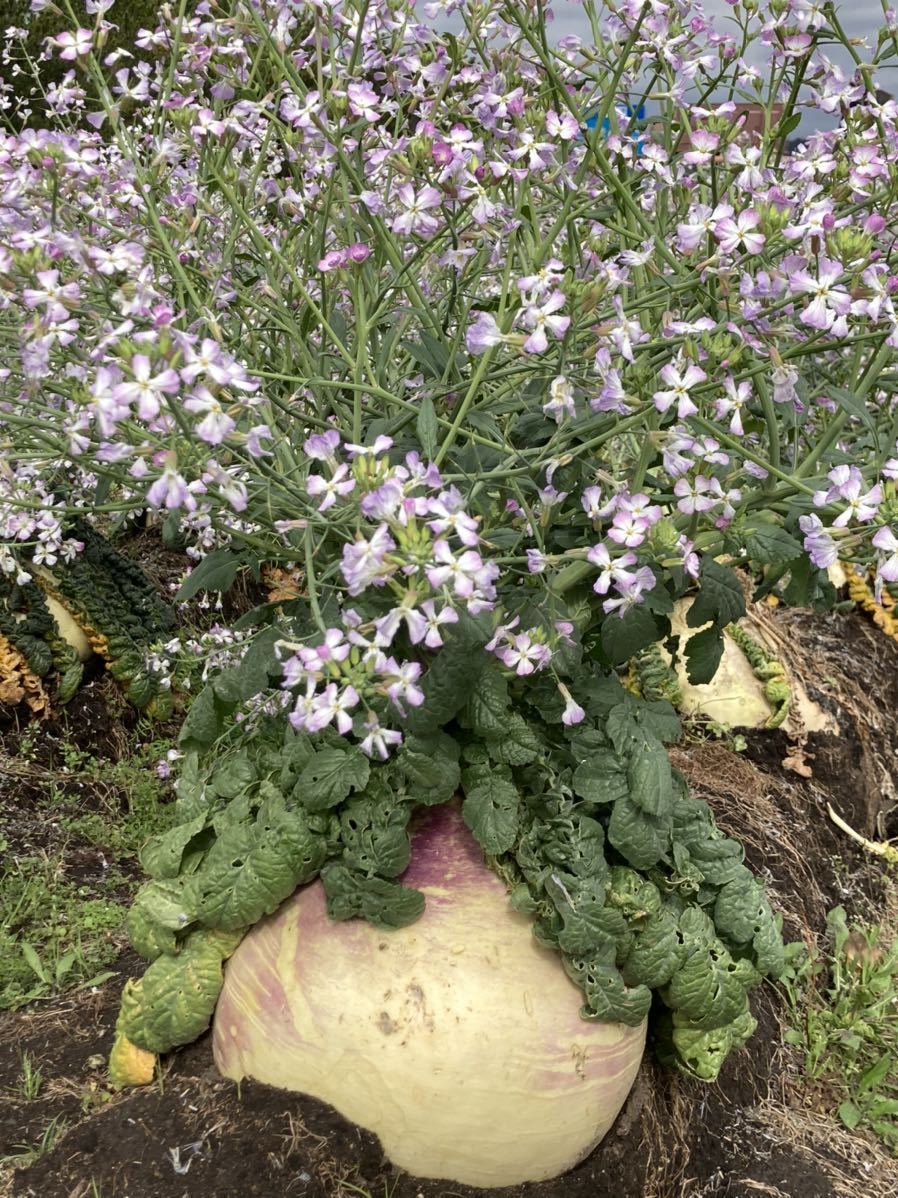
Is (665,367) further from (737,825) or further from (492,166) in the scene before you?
(737,825)

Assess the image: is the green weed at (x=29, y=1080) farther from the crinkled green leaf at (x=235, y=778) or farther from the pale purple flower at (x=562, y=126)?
the pale purple flower at (x=562, y=126)

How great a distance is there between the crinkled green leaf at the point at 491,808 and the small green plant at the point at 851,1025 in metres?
1.39

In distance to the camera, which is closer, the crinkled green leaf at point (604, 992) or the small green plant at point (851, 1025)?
the crinkled green leaf at point (604, 992)

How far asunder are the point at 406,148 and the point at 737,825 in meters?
2.58

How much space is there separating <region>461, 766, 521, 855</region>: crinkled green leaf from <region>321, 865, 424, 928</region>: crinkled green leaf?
18cm

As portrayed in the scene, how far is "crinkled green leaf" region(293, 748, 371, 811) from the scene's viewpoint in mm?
2170

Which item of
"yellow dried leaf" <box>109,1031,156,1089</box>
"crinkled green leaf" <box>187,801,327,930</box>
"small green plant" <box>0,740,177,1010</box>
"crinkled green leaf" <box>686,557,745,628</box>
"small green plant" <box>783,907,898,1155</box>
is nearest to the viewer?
"crinkled green leaf" <box>686,557,745,628</box>

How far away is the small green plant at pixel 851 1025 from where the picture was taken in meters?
3.04

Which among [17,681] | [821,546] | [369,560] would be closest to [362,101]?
[369,560]

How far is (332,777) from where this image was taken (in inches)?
85.7

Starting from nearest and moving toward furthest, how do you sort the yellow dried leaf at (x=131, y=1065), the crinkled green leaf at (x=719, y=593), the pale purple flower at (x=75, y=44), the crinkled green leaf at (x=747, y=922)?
the pale purple flower at (x=75, y=44) → the crinkled green leaf at (x=719, y=593) → the crinkled green leaf at (x=747, y=922) → the yellow dried leaf at (x=131, y=1065)

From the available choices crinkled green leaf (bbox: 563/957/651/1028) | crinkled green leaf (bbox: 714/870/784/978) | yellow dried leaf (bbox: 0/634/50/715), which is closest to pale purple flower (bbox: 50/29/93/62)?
crinkled green leaf (bbox: 563/957/651/1028)

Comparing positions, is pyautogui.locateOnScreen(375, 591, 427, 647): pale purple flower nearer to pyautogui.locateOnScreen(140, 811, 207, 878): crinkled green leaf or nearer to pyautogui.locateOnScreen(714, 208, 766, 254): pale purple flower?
pyautogui.locateOnScreen(714, 208, 766, 254): pale purple flower

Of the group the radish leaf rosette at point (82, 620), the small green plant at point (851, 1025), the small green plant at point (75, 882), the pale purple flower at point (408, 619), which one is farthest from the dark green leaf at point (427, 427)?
the radish leaf rosette at point (82, 620)
